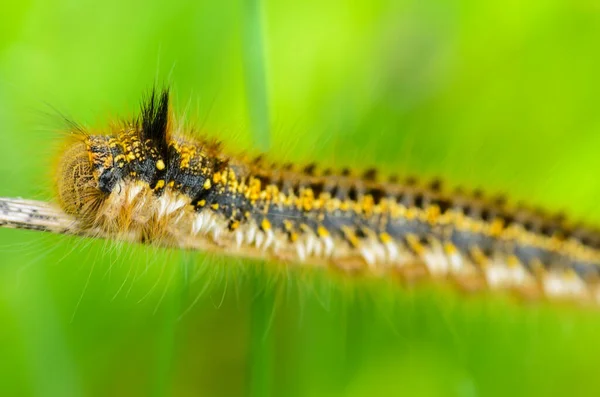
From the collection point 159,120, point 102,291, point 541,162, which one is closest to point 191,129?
point 159,120

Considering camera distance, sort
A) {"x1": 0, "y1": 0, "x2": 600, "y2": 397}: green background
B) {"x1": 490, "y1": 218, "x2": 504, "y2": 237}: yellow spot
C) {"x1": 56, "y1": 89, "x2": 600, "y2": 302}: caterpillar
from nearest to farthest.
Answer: {"x1": 56, "y1": 89, "x2": 600, "y2": 302}: caterpillar → {"x1": 490, "y1": 218, "x2": 504, "y2": 237}: yellow spot → {"x1": 0, "y1": 0, "x2": 600, "y2": 397}: green background

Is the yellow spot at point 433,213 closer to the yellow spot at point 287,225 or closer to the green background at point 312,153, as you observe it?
the green background at point 312,153

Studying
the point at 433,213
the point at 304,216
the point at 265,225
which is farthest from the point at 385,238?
the point at 265,225

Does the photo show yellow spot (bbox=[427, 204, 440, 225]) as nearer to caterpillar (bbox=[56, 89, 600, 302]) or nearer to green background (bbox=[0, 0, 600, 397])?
caterpillar (bbox=[56, 89, 600, 302])

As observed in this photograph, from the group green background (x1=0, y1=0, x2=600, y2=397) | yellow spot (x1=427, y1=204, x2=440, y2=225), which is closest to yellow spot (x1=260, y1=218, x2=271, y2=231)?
green background (x1=0, y1=0, x2=600, y2=397)

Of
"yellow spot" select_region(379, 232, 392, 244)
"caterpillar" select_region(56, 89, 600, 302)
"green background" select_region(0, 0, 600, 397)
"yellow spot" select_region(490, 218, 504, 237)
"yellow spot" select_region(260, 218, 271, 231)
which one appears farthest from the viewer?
"green background" select_region(0, 0, 600, 397)

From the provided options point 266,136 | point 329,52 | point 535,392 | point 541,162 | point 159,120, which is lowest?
point 535,392

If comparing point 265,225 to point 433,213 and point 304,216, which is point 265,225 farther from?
point 433,213

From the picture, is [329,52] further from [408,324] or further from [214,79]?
[408,324]
